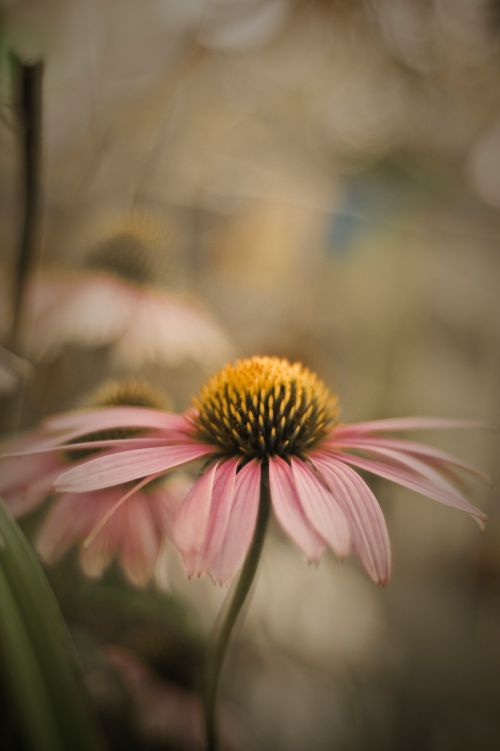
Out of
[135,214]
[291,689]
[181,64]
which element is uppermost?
[181,64]

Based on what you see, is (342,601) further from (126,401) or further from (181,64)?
(181,64)

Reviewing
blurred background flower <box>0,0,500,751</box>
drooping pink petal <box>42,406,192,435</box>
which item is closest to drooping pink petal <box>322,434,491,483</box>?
drooping pink petal <box>42,406,192,435</box>

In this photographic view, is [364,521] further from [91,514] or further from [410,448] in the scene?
[91,514]

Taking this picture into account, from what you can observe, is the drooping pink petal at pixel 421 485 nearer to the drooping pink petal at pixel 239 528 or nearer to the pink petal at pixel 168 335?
the drooping pink petal at pixel 239 528

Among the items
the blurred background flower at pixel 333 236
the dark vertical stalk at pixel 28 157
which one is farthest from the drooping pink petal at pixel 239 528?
the blurred background flower at pixel 333 236

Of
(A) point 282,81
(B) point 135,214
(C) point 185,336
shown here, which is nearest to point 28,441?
(C) point 185,336

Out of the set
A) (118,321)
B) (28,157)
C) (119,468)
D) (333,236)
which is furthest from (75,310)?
(333,236)

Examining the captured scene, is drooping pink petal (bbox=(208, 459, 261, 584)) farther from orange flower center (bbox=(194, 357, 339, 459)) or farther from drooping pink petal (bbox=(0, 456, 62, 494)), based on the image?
drooping pink petal (bbox=(0, 456, 62, 494))
